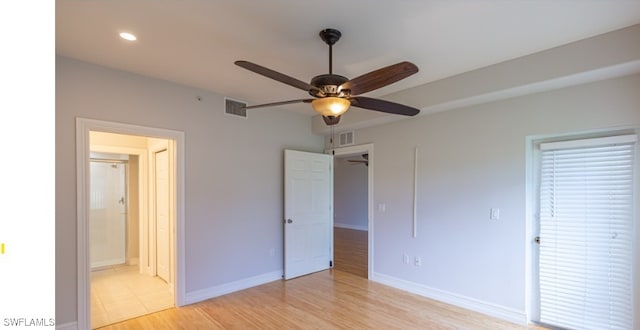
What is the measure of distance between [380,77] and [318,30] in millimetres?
720

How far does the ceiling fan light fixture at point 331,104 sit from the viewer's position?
224 centimetres

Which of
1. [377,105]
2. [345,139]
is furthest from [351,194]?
[377,105]

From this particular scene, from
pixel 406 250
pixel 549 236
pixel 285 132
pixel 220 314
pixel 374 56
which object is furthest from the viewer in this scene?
pixel 285 132

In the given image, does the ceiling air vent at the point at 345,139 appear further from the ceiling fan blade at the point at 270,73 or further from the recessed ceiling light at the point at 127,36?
the recessed ceiling light at the point at 127,36

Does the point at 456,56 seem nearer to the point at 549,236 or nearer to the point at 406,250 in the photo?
the point at 549,236

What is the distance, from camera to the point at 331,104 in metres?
2.24

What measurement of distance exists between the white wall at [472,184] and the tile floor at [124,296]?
3.05 meters

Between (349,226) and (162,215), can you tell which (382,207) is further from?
(349,226)

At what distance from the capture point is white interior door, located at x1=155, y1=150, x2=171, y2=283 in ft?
14.2

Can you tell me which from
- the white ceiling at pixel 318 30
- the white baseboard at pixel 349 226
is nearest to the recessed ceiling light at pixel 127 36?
the white ceiling at pixel 318 30

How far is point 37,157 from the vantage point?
70cm

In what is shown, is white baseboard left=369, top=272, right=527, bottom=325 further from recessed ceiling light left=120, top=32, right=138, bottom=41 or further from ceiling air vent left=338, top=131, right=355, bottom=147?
recessed ceiling light left=120, top=32, right=138, bottom=41

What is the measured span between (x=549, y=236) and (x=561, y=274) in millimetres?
379

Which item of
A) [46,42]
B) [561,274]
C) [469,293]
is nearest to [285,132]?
[469,293]
